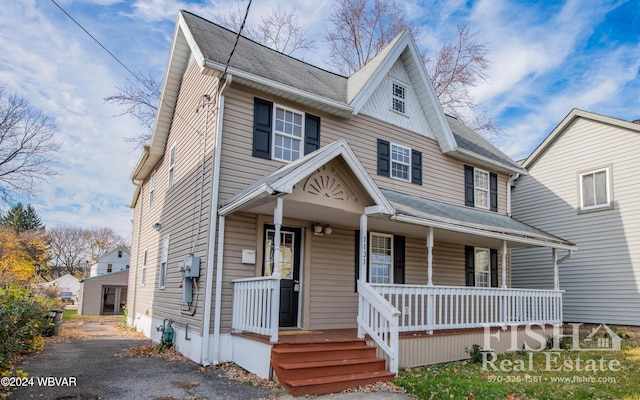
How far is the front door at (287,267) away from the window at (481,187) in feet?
23.3

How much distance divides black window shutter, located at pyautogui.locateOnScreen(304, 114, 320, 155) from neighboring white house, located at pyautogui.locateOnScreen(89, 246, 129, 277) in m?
42.2

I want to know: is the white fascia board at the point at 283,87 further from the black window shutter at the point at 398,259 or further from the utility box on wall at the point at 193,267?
the utility box on wall at the point at 193,267

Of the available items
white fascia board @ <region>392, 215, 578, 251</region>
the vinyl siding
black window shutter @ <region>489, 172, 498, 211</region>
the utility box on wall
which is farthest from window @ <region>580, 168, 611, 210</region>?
the utility box on wall

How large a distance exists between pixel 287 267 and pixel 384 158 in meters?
4.15

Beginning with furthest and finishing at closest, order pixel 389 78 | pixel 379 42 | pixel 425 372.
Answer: pixel 379 42 → pixel 389 78 → pixel 425 372

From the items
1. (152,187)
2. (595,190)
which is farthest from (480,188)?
(152,187)

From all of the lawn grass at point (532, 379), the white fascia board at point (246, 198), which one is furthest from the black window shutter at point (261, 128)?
the lawn grass at point (532, 379)

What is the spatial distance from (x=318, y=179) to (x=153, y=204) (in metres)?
8.88

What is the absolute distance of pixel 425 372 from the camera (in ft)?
26.1

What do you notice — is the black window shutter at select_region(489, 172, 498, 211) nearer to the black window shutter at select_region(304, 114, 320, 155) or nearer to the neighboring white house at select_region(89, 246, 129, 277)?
the black window shutter at select_region(304, 114, 320, 155)

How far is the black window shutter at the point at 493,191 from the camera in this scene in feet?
48.7

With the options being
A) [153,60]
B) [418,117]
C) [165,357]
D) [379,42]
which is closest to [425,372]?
[165,357]

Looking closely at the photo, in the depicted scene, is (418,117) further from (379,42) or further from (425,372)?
(379,42)

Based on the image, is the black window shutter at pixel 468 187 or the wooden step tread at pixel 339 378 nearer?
the wooden step tread at pixel 339 378
